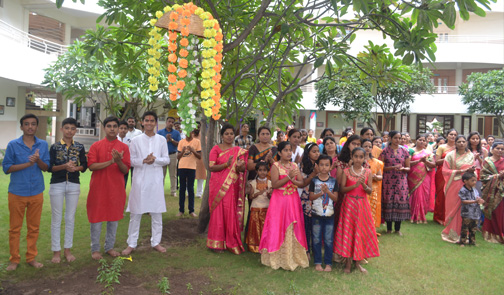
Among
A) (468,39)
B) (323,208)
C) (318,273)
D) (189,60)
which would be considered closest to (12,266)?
(189,60)

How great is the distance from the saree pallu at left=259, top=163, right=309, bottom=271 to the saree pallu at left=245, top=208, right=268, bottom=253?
46cm

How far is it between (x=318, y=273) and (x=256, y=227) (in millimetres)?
1065

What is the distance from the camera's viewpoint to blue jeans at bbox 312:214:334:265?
4664 mm

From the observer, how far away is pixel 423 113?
25.9 metres

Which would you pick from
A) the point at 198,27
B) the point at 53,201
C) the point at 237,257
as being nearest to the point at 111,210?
the point at 53,201

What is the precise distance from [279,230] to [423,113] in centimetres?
2411

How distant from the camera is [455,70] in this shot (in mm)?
25812

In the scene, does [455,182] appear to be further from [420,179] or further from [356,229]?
[356,229]

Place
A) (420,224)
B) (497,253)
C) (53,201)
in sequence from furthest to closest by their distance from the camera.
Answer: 1. (420,224)
2. (497,253)
3. (53,201)

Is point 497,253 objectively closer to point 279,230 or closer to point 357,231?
point 357,231

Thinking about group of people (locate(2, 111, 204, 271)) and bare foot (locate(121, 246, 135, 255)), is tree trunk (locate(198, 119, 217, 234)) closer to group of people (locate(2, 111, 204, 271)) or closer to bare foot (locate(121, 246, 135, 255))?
group of people (locate(2, 111, 204, 271))

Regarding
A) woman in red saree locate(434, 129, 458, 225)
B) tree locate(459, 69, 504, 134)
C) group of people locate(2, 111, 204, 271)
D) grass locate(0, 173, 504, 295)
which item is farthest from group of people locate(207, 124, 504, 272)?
tree locate(459, 69, 504, 134)

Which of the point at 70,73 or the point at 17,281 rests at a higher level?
the point at 70,73

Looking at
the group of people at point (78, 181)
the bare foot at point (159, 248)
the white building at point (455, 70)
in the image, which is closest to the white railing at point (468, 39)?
the white building at point (455, 70)
